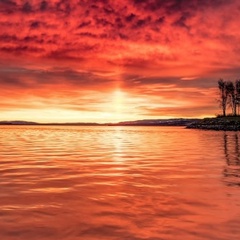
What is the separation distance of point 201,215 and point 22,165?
1334cm

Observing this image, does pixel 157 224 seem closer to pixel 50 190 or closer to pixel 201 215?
pixel 201 215

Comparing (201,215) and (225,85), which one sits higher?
(225,85)

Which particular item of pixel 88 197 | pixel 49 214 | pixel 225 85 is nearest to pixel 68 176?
pixel 88 197

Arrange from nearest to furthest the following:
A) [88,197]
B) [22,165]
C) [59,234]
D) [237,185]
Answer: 1. [59,234]
2. [88,197]
3. [237,185]
4. [22,165]

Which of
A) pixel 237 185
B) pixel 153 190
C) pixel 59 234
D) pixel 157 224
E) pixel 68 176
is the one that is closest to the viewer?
pixel 59 234

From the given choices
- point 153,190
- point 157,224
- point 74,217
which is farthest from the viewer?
point 153,190

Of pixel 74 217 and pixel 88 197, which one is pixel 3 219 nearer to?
pixel 74 217

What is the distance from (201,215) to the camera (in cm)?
873

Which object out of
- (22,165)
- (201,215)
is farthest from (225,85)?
(201,215)

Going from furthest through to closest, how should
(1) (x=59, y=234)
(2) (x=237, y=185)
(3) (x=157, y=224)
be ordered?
(2) (x=237, y=185)
(3) (x=157, y=224)
(1) (x=59, y=234)

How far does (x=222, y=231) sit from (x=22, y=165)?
1451 cm

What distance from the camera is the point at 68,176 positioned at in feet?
51.2

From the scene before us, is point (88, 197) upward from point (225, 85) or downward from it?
downward

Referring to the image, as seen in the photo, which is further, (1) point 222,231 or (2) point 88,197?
(2) point 88,197
